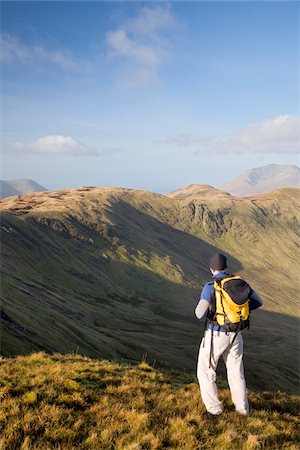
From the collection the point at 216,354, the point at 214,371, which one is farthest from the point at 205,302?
the point at 214,371

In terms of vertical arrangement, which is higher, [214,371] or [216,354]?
[216,354]

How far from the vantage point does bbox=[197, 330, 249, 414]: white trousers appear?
36.6ft

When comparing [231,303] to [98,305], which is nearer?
[231,303]

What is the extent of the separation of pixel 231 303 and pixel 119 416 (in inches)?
174

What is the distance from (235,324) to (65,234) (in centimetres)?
17283

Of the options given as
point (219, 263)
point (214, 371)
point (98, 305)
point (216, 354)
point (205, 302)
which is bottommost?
point (98, 305)

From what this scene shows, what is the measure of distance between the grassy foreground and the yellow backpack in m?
2.71

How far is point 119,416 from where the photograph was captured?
9.88 metres

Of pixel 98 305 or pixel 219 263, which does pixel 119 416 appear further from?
pixel 98 305

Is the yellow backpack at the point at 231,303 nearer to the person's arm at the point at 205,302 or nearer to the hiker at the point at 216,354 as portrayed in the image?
the hiker at the point at 216,354

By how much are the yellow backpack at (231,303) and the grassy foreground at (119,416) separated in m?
2.71

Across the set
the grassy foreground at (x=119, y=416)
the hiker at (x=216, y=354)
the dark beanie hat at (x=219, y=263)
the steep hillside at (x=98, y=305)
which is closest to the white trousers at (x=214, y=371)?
the hiker at (x=216, y=354)

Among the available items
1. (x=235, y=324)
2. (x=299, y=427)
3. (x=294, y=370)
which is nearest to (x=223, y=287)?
(x=235, y=324)

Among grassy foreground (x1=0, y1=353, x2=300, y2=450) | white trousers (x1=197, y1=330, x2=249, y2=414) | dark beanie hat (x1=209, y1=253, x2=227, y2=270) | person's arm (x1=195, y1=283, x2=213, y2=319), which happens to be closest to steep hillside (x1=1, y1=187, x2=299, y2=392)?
grassy foreground (x1=0, y1=353, x2=300, y2=450)
